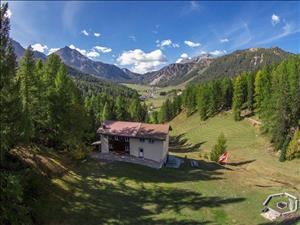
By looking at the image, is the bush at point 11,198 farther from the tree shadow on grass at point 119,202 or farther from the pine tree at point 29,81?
the pine tree at point 29,81

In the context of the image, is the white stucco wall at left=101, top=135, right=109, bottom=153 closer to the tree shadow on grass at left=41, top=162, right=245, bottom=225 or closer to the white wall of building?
the white wall of building

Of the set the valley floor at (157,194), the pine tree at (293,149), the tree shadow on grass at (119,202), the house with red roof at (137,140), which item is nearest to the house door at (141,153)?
the house with red roof at (137,140)

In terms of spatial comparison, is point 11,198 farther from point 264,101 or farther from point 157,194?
point 264,101

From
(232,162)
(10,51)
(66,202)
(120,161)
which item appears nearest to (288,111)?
(232,162)

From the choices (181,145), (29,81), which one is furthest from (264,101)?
(29,81)

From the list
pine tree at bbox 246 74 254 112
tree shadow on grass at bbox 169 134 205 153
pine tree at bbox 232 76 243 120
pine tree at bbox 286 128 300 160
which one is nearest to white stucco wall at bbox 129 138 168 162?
pine tree at bbox 286 128 300 160

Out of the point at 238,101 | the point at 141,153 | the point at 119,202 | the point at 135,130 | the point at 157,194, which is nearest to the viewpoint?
the point at 119,202
